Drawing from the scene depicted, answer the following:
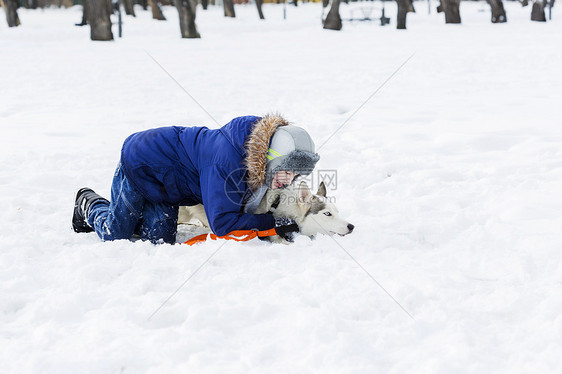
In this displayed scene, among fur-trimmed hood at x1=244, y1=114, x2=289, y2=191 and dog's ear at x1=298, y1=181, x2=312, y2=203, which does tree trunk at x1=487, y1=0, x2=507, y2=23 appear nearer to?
dog's ear at x1=298, y1=181, x2=312, y2=203

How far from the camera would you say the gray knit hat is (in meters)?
3.94

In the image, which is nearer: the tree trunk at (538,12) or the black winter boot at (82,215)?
the black winter boot at (82,215)

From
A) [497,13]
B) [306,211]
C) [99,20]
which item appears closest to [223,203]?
[306,211]

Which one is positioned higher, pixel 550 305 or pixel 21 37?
pixel 21 37

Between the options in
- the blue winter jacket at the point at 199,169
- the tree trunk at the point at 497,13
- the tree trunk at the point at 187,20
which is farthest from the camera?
the tree trunk at the point at 497,13

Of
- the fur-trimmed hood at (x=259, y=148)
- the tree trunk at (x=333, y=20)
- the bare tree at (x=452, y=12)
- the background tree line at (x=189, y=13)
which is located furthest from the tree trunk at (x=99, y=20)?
the fur-trimmed hood at (x=259, y=148)

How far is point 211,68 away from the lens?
44.4ft

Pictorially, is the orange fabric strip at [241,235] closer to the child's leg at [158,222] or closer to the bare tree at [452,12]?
the child's leg at [158,222]

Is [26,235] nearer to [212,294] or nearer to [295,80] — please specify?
[212,294]

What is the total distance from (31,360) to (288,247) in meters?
1.95

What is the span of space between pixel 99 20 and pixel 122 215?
16.3m

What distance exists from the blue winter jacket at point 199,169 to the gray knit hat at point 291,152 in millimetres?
→ 219

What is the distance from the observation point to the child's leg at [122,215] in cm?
439

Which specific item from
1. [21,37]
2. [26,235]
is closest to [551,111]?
[26,235]
